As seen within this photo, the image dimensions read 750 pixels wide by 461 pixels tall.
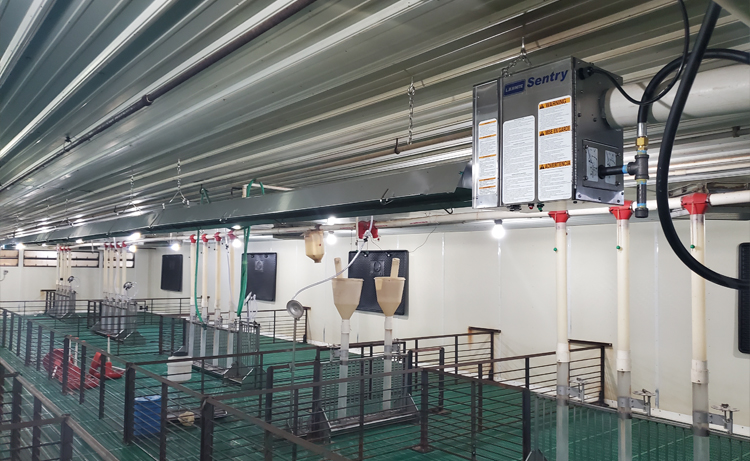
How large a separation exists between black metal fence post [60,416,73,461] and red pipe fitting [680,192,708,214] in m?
4.68

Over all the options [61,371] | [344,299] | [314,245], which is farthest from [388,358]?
[61,371]

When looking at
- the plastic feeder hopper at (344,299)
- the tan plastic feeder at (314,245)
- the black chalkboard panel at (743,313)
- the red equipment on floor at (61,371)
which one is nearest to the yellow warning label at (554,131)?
the tan plastic feeder at (314,245)

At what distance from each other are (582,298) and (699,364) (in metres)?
4.31

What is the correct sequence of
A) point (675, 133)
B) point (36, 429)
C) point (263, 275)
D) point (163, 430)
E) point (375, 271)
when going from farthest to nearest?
1. point (263, 275)
2. point (375, 271)
3. point (163, 430)
4. point (36, 429)
5. point (675, 133)

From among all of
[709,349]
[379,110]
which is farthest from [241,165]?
[709,349]

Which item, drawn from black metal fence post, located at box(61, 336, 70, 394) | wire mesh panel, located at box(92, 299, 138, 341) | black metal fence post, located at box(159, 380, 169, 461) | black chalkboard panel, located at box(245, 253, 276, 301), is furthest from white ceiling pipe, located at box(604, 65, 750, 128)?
black chalkboard panel, located at box(245, 253, 276, 301)

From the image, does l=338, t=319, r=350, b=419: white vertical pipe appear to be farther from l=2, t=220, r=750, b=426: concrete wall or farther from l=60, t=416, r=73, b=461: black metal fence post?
l=60, t=416, r=73, b=461: black metal fence post

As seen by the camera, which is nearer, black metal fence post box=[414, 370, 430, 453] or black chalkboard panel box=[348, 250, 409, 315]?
black metal fence post box=[414, 370, 430, 453]

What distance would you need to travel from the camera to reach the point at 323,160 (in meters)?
5.16

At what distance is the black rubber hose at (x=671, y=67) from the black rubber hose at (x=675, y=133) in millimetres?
102

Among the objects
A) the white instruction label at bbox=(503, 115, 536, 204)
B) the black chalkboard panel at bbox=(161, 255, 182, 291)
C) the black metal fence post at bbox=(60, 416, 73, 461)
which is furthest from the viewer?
the black chalkboard panel at bbox=(161, 255, 182, 291)

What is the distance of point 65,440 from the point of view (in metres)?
2.63

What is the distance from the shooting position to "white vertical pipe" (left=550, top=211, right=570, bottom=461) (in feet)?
15.5

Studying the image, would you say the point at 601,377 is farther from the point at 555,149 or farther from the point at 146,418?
the point at 555,149
